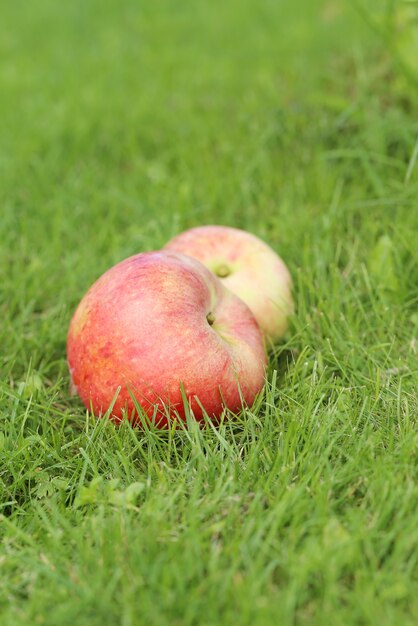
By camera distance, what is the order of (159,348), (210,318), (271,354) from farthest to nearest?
1. (271,354)
2. (210,318)
3. (159,348)

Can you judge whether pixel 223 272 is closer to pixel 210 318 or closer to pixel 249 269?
pixel 249 269

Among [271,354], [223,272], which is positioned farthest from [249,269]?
[271,354]

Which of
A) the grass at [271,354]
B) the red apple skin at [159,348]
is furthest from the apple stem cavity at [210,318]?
the grass at [271,354]

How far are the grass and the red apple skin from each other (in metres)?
0.08

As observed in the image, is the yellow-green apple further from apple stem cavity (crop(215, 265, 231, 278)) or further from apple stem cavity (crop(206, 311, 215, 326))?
apple stem cavity (crop(206, 311, 215, 326))

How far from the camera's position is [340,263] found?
107 inches

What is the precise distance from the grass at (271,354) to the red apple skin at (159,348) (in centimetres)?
8

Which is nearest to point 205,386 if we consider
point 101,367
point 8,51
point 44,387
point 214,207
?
point 101,367

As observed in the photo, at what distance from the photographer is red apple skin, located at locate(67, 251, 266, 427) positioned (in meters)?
1.90

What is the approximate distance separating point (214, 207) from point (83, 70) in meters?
2.37

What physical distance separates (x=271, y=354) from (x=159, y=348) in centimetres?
53

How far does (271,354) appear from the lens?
2.31 m

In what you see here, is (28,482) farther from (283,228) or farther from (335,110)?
(335,110)

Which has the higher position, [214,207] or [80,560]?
[214,207]
